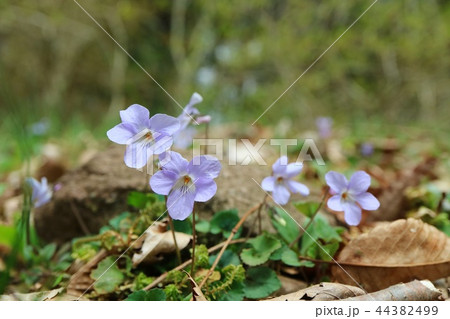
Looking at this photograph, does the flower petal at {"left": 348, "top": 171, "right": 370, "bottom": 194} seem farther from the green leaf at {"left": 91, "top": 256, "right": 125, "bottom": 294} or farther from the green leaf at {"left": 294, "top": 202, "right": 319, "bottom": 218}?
the green leaf at {"left": 91, "top": 256, "right": 125, "bottom": 294}

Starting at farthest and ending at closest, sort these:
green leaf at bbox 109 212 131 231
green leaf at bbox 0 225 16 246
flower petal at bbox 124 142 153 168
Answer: green leaf at bbox 0 225 16 246 < green leaf at bbox 109 212 131 231 < flower petal at bbox 124 142 153 168

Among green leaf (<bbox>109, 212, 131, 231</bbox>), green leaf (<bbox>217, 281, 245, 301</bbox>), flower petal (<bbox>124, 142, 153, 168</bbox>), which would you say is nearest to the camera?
flower petal (<bbox>124, 142, 153, 168</bbox>)

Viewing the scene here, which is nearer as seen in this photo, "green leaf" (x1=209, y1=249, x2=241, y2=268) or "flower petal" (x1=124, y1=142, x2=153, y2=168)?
"flower petal" (x1=124, y1=142, x2=153, y2=168)

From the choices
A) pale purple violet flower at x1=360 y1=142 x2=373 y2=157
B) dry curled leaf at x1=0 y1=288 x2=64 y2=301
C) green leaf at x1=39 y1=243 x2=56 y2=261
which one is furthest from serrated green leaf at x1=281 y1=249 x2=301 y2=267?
pale purple violet flower at x1=360 y1=142 x2=373 y2=157

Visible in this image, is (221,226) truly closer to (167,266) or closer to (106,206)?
(167,266)

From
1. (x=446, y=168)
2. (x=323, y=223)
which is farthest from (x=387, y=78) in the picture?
(x=323, y=223)

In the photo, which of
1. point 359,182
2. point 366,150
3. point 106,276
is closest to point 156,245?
point 106,276

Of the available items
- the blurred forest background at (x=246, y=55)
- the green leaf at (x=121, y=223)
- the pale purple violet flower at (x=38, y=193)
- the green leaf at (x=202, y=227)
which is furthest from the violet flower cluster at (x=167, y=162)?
the blurred forest background at (x=246, y=55)
